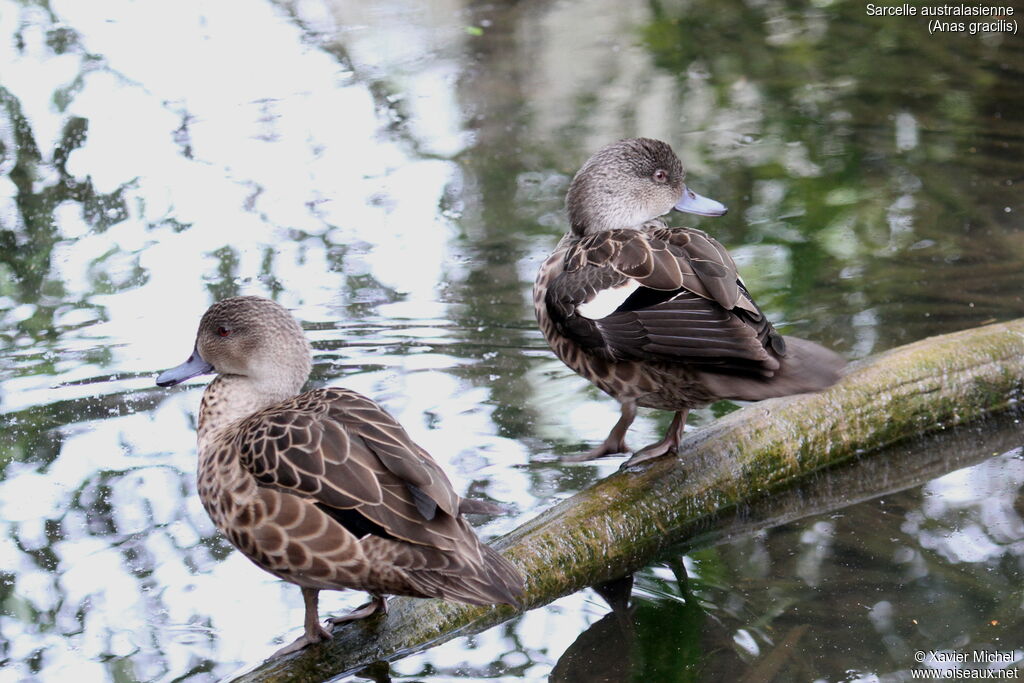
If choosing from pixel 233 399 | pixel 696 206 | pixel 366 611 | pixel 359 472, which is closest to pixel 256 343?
pixel 233 399

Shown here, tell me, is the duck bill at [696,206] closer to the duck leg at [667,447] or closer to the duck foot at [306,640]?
the duck leg at [667,447]

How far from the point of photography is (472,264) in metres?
6.33

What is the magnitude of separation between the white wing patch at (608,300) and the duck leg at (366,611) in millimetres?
1138

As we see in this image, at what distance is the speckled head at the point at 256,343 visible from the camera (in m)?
3.72

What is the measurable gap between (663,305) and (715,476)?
705mm

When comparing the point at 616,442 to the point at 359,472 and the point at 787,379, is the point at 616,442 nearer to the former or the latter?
the point at 787,379

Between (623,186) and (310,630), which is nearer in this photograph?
(310,630)

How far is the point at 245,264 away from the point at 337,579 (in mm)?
3418

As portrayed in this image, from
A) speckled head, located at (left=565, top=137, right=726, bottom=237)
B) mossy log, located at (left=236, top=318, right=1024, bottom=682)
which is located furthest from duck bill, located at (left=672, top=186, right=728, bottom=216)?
mossy log, located at (left=236, top=318, right=1024, bottom=682)

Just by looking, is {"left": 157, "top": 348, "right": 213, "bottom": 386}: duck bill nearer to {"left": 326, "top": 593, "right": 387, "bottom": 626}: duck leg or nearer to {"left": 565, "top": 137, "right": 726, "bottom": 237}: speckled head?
{"left": 326, "top": 593, "right": 387, "bottom": 626}: duck leg

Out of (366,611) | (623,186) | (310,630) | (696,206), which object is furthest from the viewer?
(696,206)

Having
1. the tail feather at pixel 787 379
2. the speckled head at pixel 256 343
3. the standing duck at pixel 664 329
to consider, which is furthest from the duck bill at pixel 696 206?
the speckled head at pixel 256 343

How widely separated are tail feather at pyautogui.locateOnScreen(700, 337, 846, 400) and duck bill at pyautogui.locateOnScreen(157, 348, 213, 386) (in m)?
1.58

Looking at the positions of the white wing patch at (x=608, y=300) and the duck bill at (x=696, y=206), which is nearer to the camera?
the white wing patch at (x=608, y=300)
